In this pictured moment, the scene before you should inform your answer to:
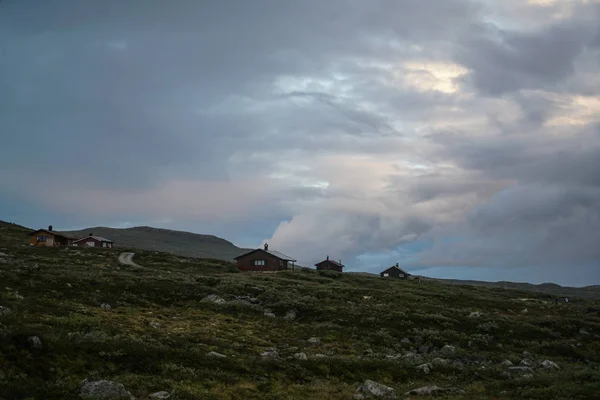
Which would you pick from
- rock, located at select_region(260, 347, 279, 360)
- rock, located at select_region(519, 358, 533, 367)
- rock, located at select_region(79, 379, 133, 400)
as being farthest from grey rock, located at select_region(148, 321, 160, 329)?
rock, located at select_region(519, 358, 533, 367)

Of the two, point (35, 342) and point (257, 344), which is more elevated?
point (35, 342)

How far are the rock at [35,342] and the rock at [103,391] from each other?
436 cm

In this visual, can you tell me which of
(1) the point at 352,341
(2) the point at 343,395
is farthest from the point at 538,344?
(2) the point at 343,395

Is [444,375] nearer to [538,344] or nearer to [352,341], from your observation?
[352,341]

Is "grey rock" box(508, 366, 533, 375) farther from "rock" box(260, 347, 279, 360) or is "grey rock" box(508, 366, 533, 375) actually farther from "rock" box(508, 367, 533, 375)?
"rock" box(260, 347, 279, 360)

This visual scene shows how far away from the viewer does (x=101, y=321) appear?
2992cm

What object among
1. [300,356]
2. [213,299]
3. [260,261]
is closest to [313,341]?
[300,356]

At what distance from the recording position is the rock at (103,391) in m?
17.2

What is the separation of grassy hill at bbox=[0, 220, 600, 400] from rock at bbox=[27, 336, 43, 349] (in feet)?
0.20

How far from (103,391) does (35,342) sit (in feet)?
19.1

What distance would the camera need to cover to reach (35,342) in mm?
21109

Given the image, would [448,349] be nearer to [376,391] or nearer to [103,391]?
[376,391]

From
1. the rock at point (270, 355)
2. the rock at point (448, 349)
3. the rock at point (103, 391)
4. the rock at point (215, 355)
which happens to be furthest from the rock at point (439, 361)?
the rock at point (103, 391)

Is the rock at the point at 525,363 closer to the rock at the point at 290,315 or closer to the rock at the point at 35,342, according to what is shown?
the rock at the point at 290,315
